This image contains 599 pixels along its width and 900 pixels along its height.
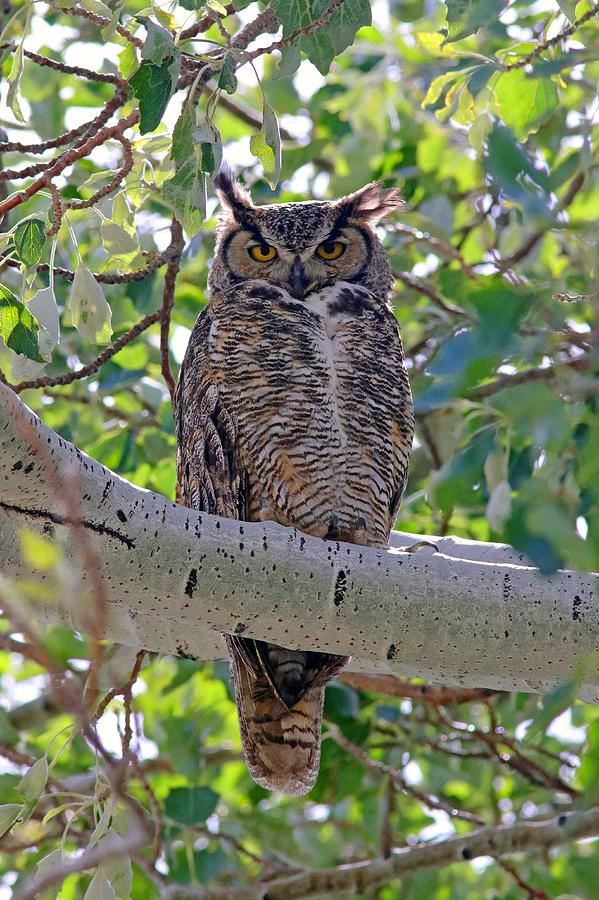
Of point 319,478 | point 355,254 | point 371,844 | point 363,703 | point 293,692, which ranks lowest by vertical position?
point 371,844

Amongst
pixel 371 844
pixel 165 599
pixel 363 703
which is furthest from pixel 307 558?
pixel 371 844

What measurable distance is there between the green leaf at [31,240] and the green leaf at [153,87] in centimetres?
25

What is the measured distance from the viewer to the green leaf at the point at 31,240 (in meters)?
1.81

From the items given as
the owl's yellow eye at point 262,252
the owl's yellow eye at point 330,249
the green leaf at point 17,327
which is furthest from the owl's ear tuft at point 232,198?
the green leaf at point 17,327

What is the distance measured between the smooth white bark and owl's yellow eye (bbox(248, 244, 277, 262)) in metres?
1.30

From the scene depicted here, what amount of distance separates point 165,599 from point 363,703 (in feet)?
6.37

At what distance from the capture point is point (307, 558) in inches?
68.6

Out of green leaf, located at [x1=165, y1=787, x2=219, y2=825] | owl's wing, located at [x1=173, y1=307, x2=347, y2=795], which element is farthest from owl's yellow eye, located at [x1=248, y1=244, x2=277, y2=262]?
green leaf, located at [x1=165, y1=787, x2=219, y2=825]

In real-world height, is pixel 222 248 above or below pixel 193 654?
above

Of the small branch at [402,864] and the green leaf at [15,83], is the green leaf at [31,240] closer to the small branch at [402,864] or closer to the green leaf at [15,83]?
the green leaf at [15,83]

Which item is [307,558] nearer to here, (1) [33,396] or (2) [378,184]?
(1) [33,396]

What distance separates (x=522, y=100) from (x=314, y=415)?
34.4 inches

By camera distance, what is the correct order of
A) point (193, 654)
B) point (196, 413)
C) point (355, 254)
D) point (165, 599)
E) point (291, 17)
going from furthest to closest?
point (355, 254) < point (196, 413) < point (193, 654) < point (291, 17) < point (165, 599)

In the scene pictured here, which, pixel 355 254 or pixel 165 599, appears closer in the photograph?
pixel 165 599
